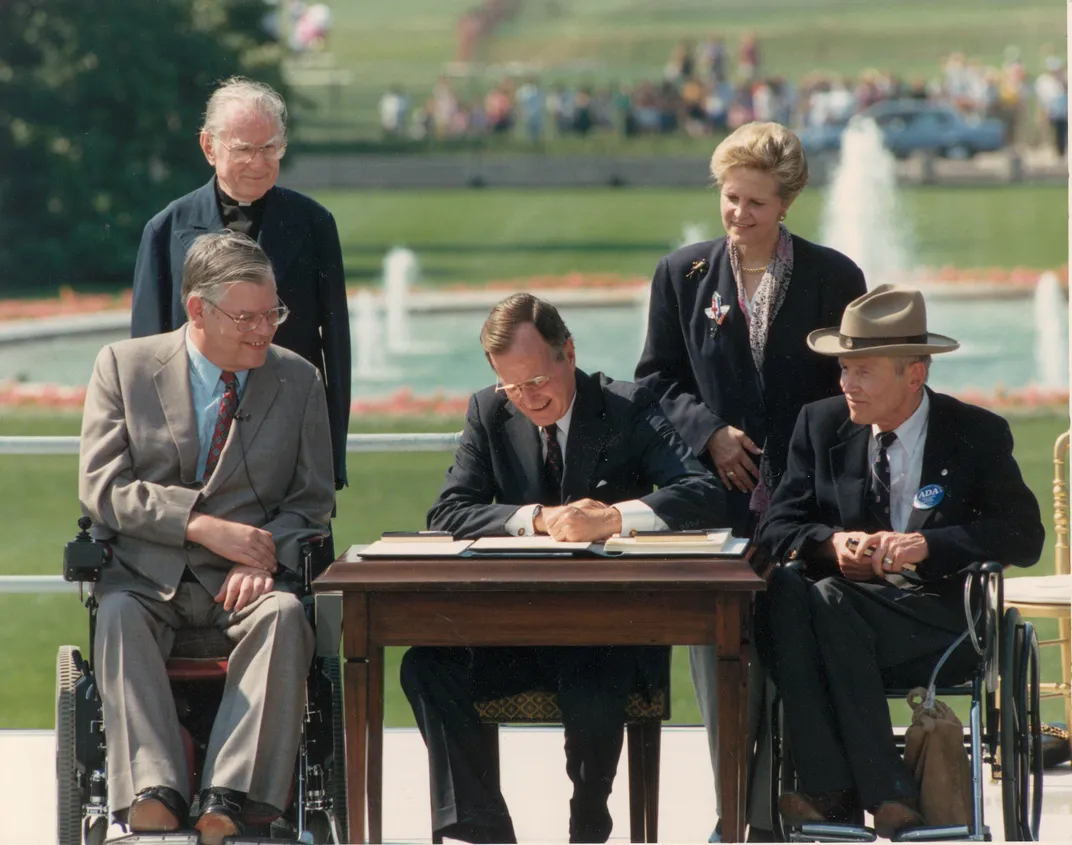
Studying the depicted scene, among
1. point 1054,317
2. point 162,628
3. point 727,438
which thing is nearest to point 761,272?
point 727,438

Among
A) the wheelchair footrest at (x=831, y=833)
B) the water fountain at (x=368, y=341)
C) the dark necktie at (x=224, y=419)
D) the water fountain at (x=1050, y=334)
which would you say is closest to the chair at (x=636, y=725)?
the wheelchair footrest at (x=831, y=833)

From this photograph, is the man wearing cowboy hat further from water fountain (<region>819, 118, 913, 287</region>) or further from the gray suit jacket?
water fountain (<region>819, 118, 913, 287</region>)

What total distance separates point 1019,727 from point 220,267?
1867mm

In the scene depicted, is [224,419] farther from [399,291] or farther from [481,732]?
Answer: [399,291]

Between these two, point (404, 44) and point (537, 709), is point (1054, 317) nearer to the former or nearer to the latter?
point (404, 44)

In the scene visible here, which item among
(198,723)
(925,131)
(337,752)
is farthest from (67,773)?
(925,131)

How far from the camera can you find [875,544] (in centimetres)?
399

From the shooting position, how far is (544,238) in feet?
107

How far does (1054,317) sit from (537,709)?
935 inches

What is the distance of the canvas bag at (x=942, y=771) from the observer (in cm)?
381

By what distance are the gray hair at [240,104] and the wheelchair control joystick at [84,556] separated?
105 centimetres

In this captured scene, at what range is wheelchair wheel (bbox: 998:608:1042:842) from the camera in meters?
3.79

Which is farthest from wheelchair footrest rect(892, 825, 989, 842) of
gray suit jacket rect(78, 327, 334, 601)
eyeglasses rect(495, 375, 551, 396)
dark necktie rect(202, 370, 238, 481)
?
dark necktie rect(202, 370, 238, 481)

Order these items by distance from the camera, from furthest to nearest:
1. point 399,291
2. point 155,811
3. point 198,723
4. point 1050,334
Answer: point 399,291
point 1050,334
point 198,723
point 155,811
